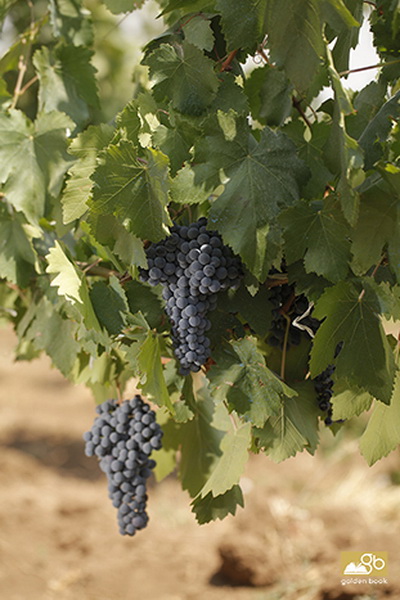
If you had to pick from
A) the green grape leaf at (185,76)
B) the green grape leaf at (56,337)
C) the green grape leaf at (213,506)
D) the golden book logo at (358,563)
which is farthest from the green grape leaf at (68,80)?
the golden book logo at (358,563)

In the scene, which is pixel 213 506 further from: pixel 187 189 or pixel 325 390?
Result: pixel 187 189

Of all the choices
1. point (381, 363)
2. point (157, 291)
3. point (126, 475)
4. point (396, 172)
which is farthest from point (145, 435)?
point (396, 172)

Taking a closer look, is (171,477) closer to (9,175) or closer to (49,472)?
(49,472)

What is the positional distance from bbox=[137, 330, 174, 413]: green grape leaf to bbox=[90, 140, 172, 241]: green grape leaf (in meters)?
0.12

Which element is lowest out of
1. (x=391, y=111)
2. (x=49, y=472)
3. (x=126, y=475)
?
(x=49, y=472)

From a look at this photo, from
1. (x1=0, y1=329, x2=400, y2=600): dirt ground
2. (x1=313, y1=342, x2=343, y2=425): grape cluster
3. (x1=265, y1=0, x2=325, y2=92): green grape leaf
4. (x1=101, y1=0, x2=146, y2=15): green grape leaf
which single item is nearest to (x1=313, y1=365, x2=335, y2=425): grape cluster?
(x1=313, y1=342, x2=343, y2=425): grape cluster

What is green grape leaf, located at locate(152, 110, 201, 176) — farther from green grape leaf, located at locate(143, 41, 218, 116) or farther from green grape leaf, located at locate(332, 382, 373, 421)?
green grape leaf, located at locate(332, 382, 373, 421)

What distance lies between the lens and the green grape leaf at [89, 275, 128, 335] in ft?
2.49

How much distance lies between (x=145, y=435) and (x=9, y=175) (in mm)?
428

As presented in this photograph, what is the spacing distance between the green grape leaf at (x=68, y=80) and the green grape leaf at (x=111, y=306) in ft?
1.41

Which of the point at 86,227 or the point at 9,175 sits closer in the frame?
the point at 86,227

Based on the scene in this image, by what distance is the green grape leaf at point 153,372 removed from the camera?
0.72m

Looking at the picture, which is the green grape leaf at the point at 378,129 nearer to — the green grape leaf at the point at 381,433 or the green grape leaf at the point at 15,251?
the green grape leaf at the point at 381,433

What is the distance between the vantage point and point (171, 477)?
12.1 ft
